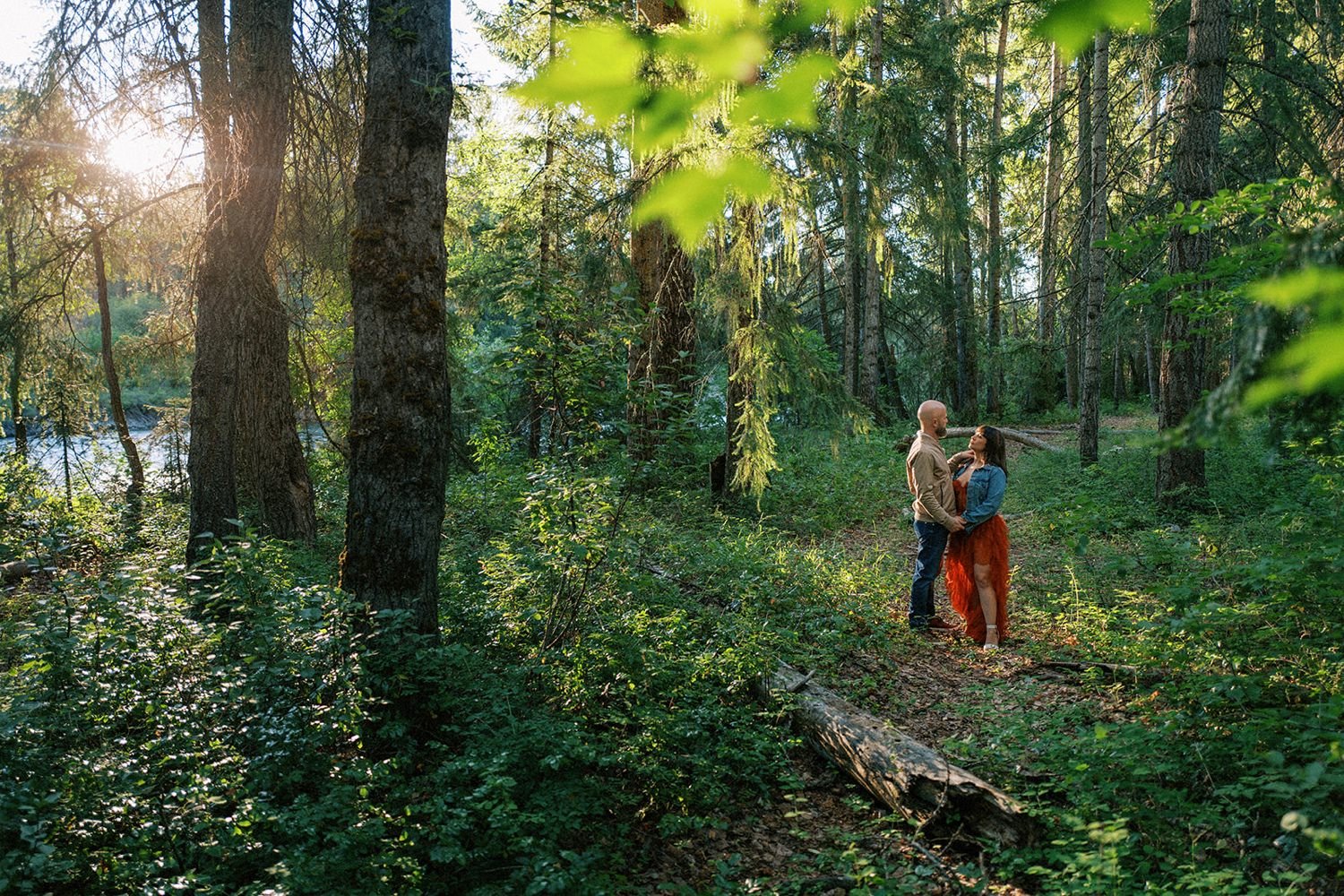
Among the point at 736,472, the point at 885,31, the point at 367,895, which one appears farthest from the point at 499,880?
the point at 885,31

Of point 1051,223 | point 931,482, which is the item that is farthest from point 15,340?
point 1051,223

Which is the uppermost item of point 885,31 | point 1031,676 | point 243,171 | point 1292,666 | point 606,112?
point 885,31

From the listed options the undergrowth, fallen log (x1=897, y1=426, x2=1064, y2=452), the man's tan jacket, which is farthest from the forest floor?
fallen log (x1=897, y1=426, x2=1064, y2=452)

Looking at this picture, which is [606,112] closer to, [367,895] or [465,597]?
[367,895]

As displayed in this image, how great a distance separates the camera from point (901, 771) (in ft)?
Result: 12.5

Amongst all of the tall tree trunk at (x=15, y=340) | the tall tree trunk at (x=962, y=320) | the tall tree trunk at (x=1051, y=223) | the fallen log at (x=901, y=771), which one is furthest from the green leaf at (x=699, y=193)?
the tall tree trunk at (x=962, y=320)

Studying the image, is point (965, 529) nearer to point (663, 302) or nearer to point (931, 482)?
point (931, 482)

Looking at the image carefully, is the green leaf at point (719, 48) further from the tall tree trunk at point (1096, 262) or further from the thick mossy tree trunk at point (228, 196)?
the tall tree trunk at point (1096, 262)

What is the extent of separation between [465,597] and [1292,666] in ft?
15.9

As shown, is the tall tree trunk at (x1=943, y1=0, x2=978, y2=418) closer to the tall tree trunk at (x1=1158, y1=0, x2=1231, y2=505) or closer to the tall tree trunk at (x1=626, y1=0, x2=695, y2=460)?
the tall tree trunk at (x1=1158, y1=0, x2=1231, y2=505)

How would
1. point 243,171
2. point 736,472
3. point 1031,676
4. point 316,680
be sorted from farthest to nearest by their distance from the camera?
point 736,472 → point 243,171 → point 1031,676 → point 316,680

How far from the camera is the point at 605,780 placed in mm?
Result: 3820

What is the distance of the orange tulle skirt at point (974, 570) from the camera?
19.2 feet

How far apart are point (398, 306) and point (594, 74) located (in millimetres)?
3165
